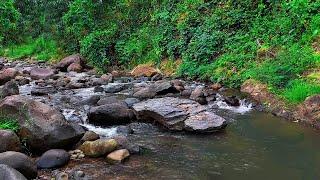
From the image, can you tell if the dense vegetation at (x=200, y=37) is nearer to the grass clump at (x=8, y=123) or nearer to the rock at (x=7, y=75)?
the rock at (x=7, y=75)

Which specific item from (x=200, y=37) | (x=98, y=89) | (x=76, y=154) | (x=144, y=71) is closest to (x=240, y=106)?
(x=98, y=89)

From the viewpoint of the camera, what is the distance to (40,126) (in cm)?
945

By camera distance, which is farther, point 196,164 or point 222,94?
point 222,94

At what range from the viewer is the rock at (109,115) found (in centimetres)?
1184

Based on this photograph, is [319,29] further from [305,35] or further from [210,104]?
[210,104]

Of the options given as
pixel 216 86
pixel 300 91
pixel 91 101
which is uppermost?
pixel 300 91

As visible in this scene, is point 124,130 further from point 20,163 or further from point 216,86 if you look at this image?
point 216,86

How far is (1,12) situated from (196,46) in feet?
55.7

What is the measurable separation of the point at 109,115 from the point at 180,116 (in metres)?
1.86

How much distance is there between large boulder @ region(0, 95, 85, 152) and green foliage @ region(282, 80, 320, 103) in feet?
20.8

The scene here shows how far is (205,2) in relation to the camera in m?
22.4

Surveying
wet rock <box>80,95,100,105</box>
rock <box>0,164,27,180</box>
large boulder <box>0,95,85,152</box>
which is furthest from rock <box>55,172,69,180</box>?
wet rock <box>80,95,100,105</box>

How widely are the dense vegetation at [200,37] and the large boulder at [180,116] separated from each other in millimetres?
3001

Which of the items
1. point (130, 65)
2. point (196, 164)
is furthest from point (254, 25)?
point (196, 164)
